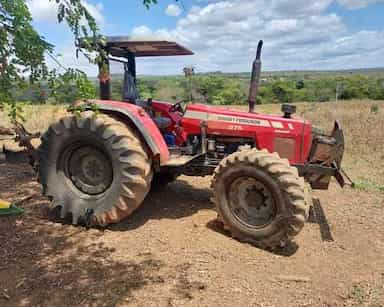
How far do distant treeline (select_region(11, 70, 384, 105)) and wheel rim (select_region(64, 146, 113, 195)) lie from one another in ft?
3.33

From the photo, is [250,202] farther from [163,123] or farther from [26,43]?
[26,43]

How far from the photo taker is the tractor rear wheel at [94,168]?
484cm

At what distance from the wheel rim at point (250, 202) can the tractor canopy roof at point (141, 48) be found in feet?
6.62

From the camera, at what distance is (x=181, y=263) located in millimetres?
4152

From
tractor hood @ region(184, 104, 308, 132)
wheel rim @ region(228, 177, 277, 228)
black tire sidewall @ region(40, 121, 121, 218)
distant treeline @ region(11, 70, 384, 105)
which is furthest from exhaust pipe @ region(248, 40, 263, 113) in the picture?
black tire sidewall @ region(40, 121, 121, 218)

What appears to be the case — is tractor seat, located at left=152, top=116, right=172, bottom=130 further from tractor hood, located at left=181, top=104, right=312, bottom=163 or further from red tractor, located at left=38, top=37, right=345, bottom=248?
tractor hood, located at left=181, top=104, right=312, bottom=163

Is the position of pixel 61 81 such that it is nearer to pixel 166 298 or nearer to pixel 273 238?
pixel 166 298

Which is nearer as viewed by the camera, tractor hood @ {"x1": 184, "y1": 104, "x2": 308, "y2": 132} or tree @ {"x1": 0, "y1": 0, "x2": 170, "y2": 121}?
tree @ {"x1": 0, "y1": 0, "x2": 170, "y2": 121}

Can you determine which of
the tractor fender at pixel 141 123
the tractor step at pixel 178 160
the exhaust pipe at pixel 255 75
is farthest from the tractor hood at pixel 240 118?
the tractor fender at pixel 141 123

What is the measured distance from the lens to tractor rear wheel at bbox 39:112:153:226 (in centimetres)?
484

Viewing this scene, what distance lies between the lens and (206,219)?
528 centimetres

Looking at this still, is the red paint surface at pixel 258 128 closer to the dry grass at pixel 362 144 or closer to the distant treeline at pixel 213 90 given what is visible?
the distant treeline at pixel 213 90

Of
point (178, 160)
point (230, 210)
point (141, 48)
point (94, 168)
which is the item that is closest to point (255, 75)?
point (178, 160)

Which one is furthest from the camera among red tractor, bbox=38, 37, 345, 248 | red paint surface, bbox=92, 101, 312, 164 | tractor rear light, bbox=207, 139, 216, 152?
tractor rear light, bbox=207, 139, 216, 152
